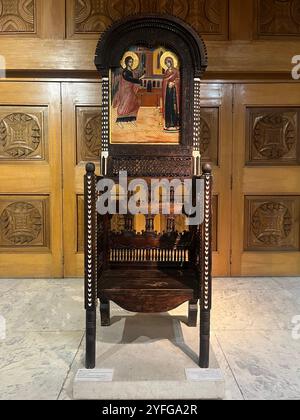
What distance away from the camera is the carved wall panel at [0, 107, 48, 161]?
3545mm

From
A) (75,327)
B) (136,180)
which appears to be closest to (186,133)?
(136,180)

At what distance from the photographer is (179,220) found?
313cm

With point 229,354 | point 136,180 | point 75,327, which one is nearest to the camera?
point 229,354

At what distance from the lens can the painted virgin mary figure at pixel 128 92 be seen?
239 cm

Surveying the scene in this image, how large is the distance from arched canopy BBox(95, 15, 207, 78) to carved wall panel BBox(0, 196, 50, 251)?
1.65 meters

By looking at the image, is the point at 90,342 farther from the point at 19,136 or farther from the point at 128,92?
the point at 19,136

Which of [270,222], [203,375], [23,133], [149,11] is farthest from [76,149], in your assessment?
[203,375]

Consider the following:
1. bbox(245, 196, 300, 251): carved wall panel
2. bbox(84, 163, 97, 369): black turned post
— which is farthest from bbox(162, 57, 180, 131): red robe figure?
bbox(245, 196, 300, 251): carved wall panel

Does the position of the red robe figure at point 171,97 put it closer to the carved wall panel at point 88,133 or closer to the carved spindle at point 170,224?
the carved spindle at point 170,224

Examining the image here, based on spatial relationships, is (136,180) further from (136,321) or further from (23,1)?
(23,1)

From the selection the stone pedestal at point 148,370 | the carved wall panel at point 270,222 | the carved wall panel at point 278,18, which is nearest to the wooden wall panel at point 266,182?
the carved wall panel at point 270,222

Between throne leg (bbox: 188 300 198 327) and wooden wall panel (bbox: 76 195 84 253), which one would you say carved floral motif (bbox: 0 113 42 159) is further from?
throne leg (bbox: 188 300 198 327)

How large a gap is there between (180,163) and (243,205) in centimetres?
140
